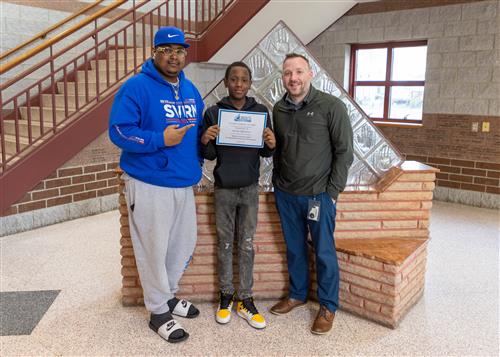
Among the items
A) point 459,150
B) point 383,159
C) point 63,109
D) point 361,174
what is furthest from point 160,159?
point 459,150

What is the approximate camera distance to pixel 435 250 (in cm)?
365

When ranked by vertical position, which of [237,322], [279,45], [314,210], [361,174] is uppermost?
[279,45]

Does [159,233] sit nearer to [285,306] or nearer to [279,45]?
[285,306]

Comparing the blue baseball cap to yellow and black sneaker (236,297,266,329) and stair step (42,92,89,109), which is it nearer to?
yellow and black sneaker (236,297,266,329)

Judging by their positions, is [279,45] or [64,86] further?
[64,86]

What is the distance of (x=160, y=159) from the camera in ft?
6.79

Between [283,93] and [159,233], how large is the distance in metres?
1.23

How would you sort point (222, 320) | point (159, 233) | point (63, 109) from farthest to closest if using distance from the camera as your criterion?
point (63, 109)
point (222, 320)
point (159, 233)

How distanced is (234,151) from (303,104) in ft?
1.48

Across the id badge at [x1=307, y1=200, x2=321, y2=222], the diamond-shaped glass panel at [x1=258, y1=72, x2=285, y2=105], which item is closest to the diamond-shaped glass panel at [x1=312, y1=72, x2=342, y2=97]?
the diamond-shaped glass panel at [x1=258, y1=72, x2=285, y2=105]

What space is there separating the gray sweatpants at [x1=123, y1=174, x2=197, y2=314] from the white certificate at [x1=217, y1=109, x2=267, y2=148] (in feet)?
1.17

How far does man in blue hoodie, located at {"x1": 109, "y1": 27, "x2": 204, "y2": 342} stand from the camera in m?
1.99

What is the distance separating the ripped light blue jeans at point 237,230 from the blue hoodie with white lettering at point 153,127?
0.81 ft

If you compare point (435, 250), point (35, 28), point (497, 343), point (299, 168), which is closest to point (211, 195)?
point (299, 168)
